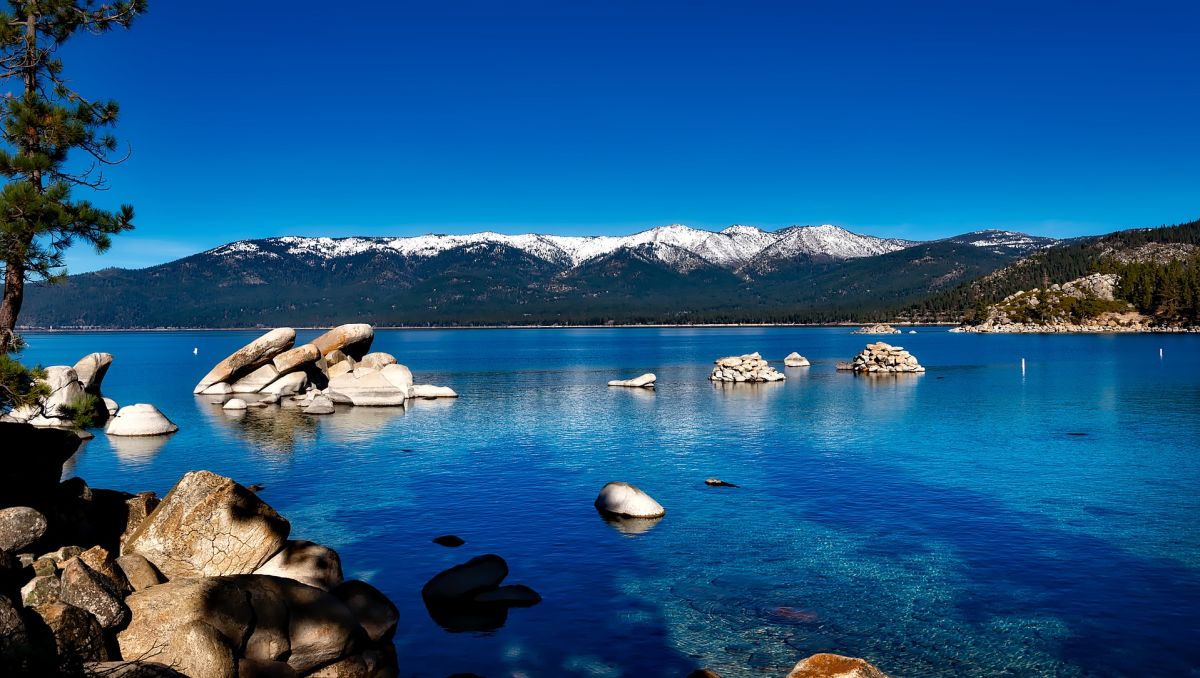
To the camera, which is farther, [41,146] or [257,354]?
[257,354]

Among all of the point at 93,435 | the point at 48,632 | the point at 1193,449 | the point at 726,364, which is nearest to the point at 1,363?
the point at 48,632

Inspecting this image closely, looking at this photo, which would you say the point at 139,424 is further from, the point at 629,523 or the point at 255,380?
the point at 629,523

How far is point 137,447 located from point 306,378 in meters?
31.1

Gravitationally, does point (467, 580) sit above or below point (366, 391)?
below

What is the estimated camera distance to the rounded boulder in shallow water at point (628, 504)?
104 ft

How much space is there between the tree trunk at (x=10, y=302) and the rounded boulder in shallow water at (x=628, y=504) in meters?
21.5

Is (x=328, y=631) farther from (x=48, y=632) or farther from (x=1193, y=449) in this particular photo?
(x=1193, y=449)

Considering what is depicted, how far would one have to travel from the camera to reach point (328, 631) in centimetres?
1642

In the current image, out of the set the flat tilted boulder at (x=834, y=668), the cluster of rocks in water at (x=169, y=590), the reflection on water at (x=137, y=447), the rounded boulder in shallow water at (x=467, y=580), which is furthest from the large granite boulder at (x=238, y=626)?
the reflection on water at (x=137, y=447)

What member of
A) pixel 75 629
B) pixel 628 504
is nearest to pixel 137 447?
pixel 628 504

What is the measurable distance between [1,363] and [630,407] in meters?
60.4

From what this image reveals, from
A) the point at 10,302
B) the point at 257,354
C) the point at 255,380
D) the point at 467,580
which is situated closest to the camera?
the point at 10,302

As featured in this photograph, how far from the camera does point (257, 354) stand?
8294 cm

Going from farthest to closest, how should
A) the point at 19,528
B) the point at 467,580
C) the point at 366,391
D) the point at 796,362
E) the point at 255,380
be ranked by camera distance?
the point at 796,362, the point at 255,380, the point at 366,391, the point at 467,580, the point at 19,528
